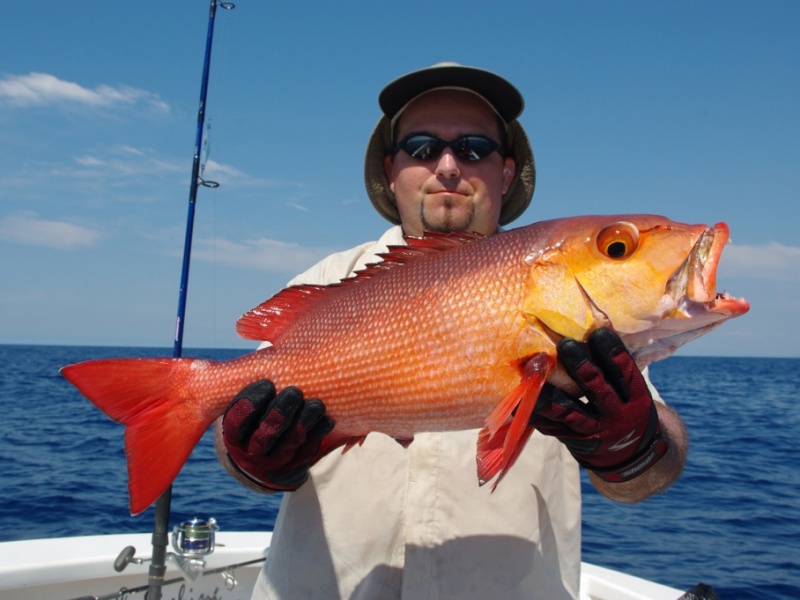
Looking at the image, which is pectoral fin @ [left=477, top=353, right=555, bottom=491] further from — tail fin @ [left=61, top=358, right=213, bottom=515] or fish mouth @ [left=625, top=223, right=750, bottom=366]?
tail fin @ [left=61, top=358, right=213, bottom=515]

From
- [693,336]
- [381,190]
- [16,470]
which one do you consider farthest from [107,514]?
[693,336]

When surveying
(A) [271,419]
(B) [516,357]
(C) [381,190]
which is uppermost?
(C) [381,190]

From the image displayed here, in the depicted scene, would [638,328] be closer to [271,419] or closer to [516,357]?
[516,357]

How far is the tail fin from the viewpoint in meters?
2.36

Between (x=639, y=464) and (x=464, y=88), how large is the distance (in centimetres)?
210

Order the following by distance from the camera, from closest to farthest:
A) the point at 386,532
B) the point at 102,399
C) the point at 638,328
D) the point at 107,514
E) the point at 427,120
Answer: the point at 638,328, the point at 102,399, the point at 386,532, the point at 427,120, the point at 107,514

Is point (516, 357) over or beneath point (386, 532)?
over

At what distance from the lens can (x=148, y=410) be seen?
8.01 feet

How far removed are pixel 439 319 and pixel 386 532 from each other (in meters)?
1.18

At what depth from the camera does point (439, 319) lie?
220cm

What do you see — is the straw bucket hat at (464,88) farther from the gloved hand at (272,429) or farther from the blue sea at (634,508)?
the blue sea at (634,508)

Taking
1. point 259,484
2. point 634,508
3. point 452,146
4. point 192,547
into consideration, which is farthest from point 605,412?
point 634,508

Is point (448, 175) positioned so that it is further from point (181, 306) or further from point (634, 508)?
point (634, 508)

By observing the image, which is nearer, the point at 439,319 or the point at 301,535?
the point at 439,319
